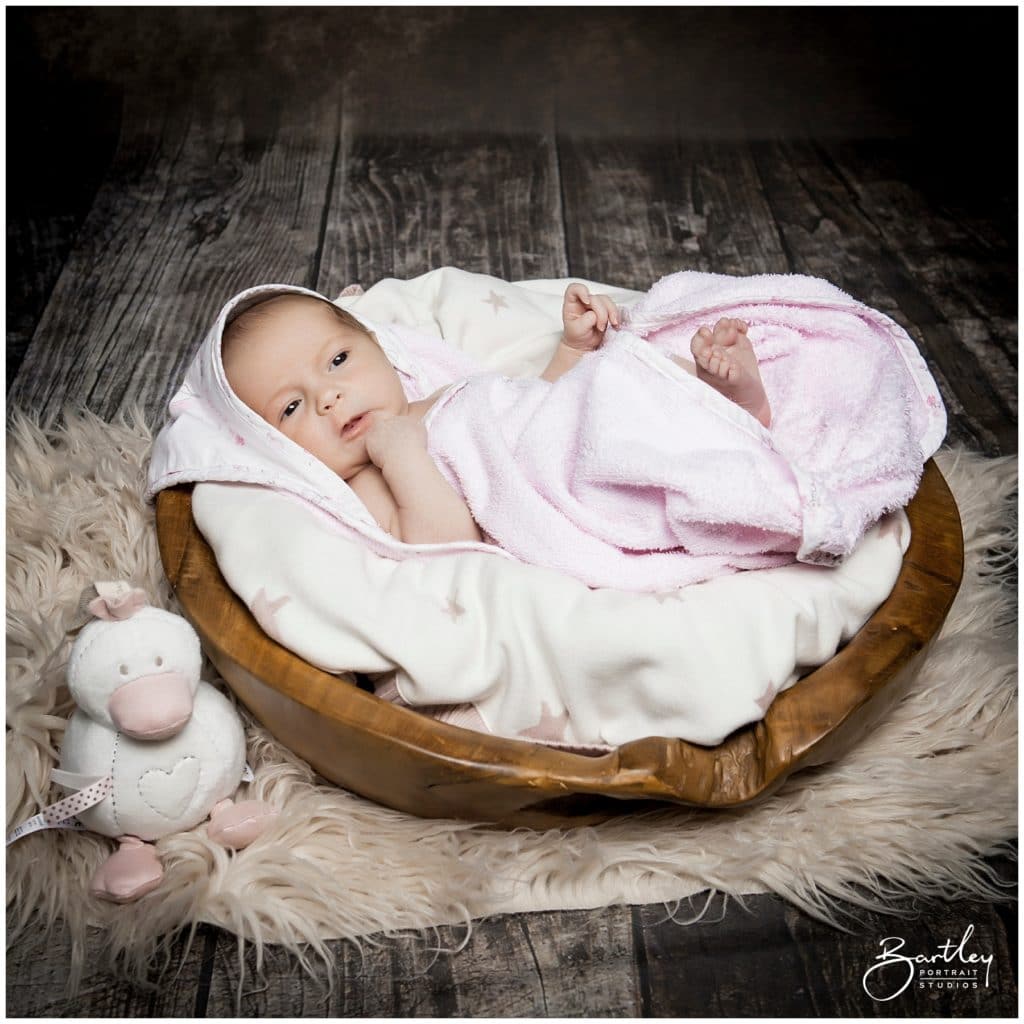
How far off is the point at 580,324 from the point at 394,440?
0.30m

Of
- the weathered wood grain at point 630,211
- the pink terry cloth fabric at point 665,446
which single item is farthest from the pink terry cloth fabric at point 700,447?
the weathered wood grain at point 630,211

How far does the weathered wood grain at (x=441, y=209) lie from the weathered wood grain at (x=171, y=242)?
2.2 inches

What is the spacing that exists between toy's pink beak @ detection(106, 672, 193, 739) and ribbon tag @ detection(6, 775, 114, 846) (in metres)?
0.06

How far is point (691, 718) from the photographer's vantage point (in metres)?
1.13

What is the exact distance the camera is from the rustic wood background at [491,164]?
6.94ft

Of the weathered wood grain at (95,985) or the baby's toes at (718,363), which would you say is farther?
the baby's toes at (718,363)

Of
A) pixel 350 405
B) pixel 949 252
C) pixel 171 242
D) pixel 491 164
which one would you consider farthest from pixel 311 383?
pixel 949 252

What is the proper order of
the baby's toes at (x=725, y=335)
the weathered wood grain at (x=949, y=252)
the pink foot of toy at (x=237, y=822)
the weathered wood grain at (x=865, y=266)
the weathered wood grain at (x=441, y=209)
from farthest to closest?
the weathered wood grain at (x=441, y=209) → the weathered wood grain at (x=949, y=252) → the weathered wood grain at (x=865, y=266) → the baby's toes at (x=725, y=335) → the pink foot of toy at (x=237, y=822)

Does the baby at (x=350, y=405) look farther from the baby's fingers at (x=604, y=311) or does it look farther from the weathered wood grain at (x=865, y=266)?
the weathered wood grain at (x=865, y=266)

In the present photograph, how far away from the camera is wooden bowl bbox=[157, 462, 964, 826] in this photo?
1.08 metres

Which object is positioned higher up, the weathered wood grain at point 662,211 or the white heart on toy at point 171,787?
the weathered wood grain at point 662,211

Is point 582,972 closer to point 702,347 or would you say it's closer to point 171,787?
point 171,787

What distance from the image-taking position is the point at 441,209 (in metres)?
2.37

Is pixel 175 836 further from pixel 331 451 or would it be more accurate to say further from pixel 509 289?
pixel 509 289
